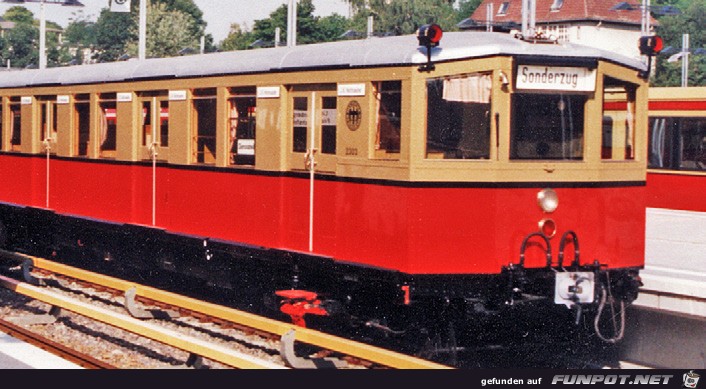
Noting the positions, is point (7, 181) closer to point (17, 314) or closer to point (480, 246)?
point (17, 314)

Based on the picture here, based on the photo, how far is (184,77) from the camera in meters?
13.8

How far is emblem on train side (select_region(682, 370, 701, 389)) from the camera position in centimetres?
898

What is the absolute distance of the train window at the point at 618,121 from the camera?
11.0m

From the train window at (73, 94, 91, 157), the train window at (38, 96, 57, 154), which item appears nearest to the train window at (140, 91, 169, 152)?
the train window at (73, 94, 91, 157)

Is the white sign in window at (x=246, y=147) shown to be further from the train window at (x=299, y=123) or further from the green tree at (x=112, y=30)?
the green tree at (x=112, y=30)

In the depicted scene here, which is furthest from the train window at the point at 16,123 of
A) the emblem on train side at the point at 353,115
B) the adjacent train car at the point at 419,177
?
the emblem on train side at the point at 353,115

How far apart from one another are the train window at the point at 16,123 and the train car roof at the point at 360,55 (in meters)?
3.84

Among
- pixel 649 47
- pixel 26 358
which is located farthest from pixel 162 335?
pixel 649 47

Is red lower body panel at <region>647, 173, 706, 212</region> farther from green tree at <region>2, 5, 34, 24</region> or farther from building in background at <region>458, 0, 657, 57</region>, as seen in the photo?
green tree at <region>2, 5, 34, 24</region>

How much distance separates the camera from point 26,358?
10.6m

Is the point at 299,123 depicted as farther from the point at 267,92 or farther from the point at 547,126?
the point at 547,126

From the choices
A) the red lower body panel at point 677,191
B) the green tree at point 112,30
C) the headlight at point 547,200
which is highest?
the green tree at point 112,30

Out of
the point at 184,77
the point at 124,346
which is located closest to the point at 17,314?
the point at 124,346

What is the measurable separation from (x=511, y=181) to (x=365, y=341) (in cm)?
273
